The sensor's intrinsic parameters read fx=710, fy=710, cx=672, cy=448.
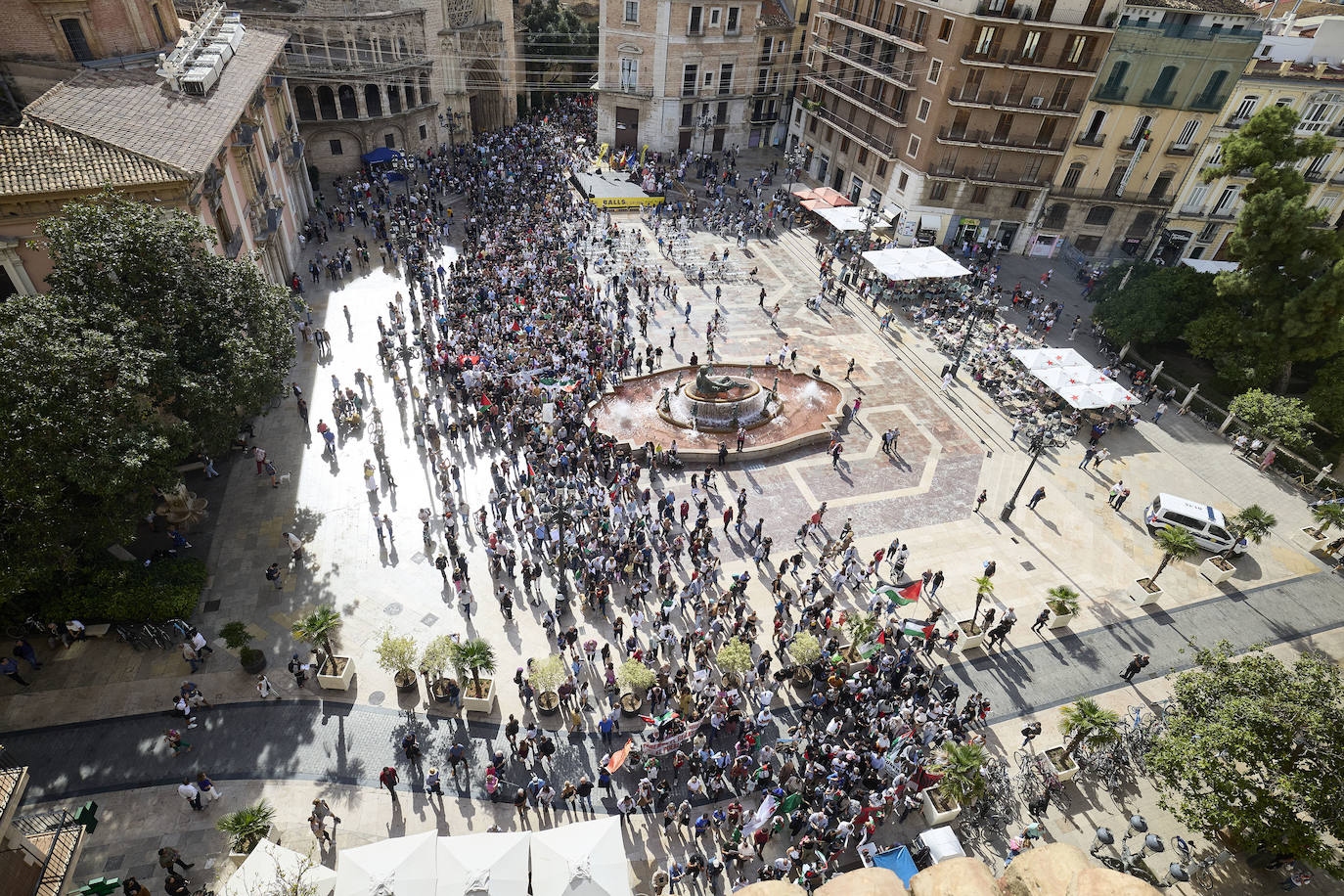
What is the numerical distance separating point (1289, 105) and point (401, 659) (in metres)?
58.7

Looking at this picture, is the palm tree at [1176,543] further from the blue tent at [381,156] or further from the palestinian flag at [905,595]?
the blue tent at [381,156]

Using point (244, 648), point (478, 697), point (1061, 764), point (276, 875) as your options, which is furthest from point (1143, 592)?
point (244, 648)

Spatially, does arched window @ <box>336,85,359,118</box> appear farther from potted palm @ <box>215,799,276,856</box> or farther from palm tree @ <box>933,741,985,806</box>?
palm tree @ <box>933,741,985,806</box>

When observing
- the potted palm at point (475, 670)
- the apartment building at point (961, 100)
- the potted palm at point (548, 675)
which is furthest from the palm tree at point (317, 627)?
the apartment building at point (961, 100)

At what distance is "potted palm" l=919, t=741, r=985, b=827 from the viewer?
56.2 ft

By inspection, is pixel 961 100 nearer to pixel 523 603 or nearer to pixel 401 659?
pixel 523 603

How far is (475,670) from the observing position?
19.7 m

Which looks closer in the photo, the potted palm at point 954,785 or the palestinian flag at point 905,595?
the potted palm at point 954,785

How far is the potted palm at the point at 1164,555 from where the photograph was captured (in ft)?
79.2

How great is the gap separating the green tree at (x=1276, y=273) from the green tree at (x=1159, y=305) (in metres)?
1.36

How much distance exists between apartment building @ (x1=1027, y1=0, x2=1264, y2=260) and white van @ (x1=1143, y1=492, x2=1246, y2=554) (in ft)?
90.7

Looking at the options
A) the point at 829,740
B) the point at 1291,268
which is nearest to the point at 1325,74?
the point at 1291,268

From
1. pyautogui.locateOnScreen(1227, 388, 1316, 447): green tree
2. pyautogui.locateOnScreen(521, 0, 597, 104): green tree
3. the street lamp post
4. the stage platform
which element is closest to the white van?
the street lamp post

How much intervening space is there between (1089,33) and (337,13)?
162 feet
